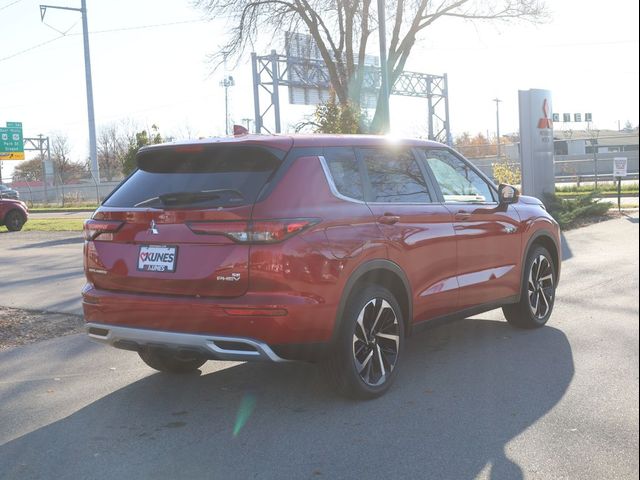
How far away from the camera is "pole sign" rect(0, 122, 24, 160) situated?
58.1 m

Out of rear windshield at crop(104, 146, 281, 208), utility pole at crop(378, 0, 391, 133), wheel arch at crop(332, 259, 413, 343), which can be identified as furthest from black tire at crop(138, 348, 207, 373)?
utility pole at crop(378, 0, 391, 133)

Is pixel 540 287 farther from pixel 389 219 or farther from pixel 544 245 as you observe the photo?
pixel 389 219

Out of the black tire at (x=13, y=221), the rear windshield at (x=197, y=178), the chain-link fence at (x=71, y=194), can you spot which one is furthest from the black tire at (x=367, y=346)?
the chain-link fence at (x=71, y=194)

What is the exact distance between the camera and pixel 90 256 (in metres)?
5.01

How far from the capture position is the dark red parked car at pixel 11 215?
77.8 ft

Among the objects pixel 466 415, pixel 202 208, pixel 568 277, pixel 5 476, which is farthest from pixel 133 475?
pixel 568 277

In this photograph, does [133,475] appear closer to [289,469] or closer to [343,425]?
[289,469]

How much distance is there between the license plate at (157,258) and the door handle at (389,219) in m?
1.42

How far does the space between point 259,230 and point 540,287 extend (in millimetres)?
3617

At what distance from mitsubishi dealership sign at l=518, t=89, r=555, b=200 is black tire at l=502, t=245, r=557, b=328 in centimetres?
1131

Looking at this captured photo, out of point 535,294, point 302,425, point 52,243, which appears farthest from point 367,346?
point 52,243

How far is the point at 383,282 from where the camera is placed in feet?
16.6

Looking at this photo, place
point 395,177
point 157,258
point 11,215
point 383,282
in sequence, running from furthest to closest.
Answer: point 11,215 → point 395,177 → point 383,282 → point 157,258

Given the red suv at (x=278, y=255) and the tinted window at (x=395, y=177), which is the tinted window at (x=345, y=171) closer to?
the red suv at (x=278, y=255)
